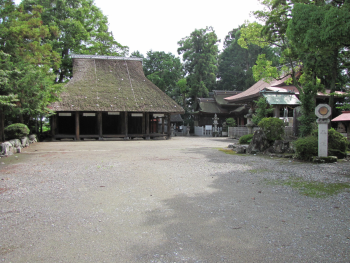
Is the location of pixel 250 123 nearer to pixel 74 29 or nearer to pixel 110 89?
pixel 110 89

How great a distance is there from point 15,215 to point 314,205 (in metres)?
4.58

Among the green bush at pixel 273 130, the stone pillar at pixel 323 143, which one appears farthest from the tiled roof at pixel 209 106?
the stone pillar at pixel 323 143

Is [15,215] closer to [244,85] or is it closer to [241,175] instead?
[241,175]

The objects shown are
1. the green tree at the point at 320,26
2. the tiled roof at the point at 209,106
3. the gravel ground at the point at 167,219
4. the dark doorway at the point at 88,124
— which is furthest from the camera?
the tiled roof at the point at 209,106

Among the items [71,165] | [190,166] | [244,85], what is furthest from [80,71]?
[244,85]

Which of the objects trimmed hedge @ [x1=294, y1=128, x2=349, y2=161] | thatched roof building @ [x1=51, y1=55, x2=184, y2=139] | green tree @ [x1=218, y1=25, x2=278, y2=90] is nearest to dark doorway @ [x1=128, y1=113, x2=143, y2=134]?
thatched roof building @ [x1=51, y1=55, x2=184, y2=139]

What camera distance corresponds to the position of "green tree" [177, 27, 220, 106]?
33094 millimetres

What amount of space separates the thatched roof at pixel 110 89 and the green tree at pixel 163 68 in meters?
7.35

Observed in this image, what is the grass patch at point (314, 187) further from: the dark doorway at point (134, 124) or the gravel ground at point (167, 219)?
the dark doorway at point (134, 124)

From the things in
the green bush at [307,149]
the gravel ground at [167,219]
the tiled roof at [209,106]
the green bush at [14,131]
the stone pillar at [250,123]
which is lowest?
the gravel ground at [167,219]

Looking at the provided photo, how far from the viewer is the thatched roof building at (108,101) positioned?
63.3ft

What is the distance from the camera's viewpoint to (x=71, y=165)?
26.4 ft

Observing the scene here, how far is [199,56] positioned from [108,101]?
1733 centimetres

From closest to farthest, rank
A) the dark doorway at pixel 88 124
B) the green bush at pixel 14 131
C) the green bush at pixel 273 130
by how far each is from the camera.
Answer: the green bush at pixel 273 130 < the green bush at pixel 14 131 < the dark doorway at pixel 88 124
